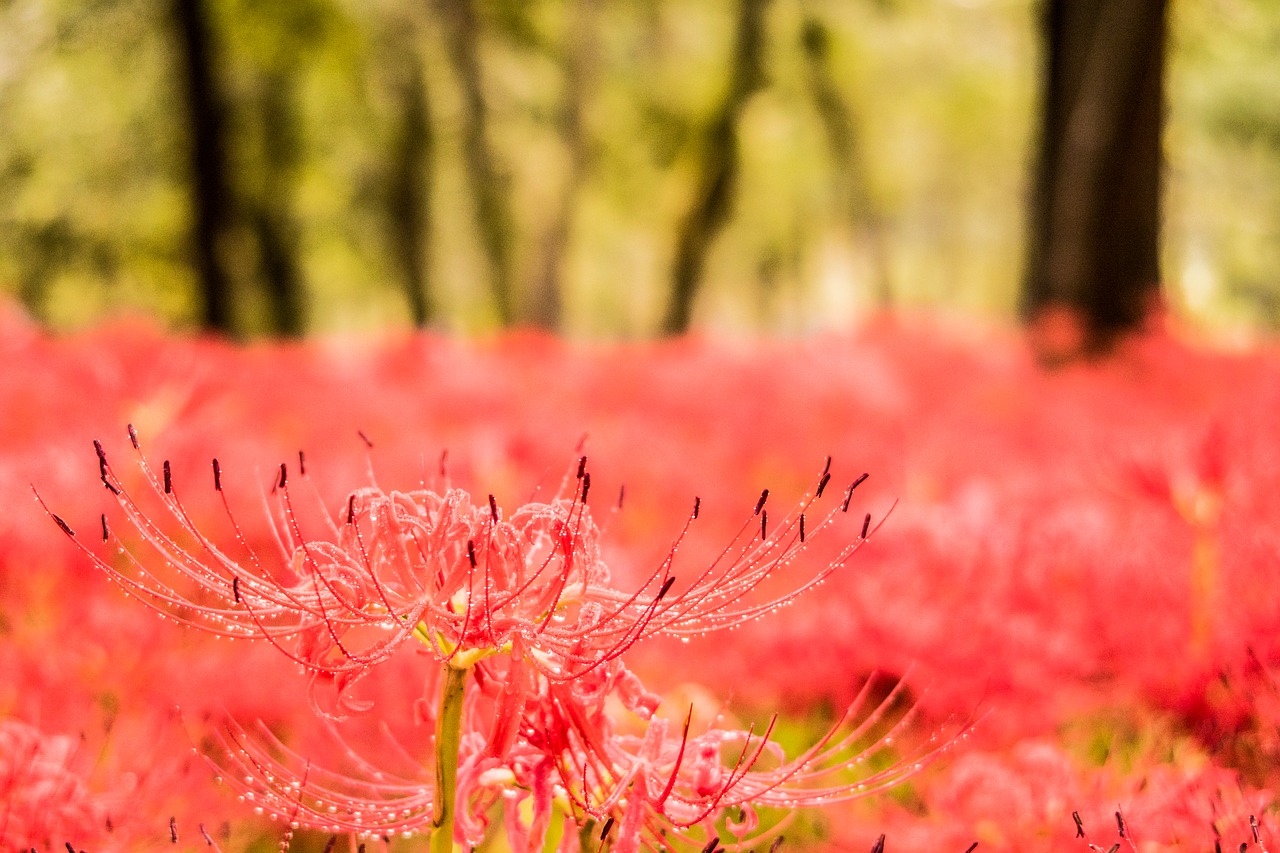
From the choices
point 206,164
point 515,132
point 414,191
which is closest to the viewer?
point 206,164

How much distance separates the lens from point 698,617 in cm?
74

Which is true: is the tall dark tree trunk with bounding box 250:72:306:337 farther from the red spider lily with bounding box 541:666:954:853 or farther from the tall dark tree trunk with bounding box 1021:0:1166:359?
the red spider lily with bounding box 541:666:954:853

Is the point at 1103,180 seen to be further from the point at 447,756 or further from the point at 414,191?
the point at 414,191

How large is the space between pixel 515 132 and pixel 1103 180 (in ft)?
26.2

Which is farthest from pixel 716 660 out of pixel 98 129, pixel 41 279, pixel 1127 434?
pixel 41 279

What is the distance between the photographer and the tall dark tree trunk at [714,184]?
8.63m

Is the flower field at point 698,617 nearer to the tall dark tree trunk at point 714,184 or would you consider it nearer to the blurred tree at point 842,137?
the tall dark tree trunk at point 714,184

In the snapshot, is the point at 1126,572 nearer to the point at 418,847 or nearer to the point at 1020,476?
the point at 1020,476

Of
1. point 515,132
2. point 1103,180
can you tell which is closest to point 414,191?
point 515,132

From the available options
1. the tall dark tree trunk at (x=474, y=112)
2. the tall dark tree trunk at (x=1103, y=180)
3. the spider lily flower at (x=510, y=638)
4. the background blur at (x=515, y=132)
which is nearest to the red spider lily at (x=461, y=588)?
the spider lily flower at (x=510, y=638)

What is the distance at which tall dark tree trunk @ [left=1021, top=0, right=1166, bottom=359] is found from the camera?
4.38 metres

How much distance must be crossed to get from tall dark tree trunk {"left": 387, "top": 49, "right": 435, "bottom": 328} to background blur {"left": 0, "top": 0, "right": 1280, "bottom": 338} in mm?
35

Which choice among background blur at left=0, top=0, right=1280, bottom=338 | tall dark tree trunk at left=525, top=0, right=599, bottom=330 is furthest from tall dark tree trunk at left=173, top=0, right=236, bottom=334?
tall dark tree trunk at left=525, top=0, right=599, bottom=330

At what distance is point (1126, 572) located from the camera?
185 cm
